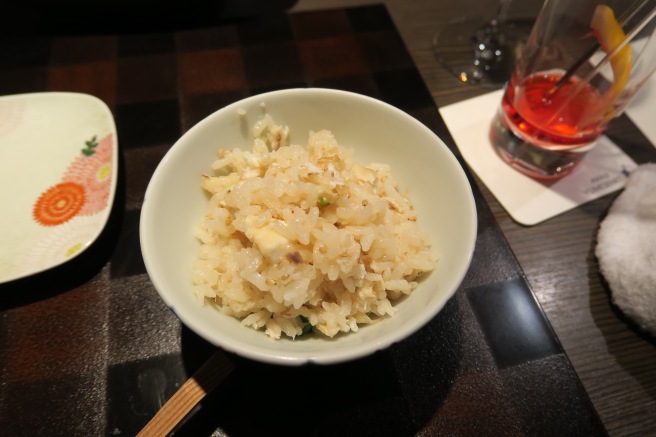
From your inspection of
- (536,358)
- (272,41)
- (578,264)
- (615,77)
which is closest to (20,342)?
(536,358)

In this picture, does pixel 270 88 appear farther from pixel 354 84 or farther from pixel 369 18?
pixel 369 18

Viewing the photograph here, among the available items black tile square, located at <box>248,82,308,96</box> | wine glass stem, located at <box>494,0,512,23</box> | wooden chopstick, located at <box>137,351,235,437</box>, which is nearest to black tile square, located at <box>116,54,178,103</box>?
black tile square, located at <box>248,82,308,96</box>

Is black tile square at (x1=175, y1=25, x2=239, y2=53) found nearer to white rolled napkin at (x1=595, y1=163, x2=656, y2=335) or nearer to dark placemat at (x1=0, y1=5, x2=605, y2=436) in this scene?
dark placemat at (x1=0, y1=5, x2=605, y2=436)

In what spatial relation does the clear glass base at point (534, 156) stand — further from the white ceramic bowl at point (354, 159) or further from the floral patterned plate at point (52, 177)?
the floral patterned plate at point (52, 177)

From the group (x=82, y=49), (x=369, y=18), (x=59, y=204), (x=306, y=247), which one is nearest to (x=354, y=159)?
(x=306, y=247)

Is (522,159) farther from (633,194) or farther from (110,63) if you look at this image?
(110,63)

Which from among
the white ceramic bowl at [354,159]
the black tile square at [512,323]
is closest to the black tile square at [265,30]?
the white ceramic bowl at [354,159]

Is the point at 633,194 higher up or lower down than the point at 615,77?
lower down
